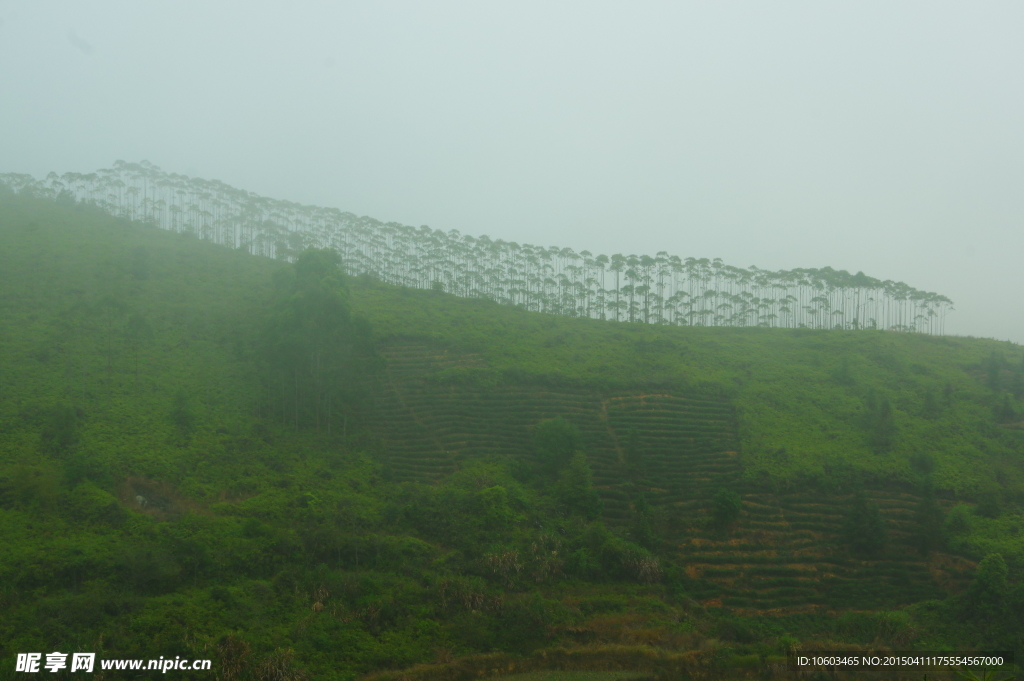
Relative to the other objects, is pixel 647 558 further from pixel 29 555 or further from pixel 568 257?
pixel 568 257

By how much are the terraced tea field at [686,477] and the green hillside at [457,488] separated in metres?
0.15

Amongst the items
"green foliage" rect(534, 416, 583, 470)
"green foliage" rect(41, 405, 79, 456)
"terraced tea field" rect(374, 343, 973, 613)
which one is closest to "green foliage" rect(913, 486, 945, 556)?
"terraced tea field" rect(374, 343, 973, 613)

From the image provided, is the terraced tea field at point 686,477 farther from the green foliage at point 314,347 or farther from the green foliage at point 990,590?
the green foliage at point 314,347

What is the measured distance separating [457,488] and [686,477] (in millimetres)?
11159

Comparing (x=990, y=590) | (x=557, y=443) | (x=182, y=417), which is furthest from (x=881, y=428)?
(x=182, y=417)

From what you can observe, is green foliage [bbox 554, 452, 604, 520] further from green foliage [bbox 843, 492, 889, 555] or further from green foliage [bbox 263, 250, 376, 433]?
green foliage [bbox 263, 250, 376, 433]

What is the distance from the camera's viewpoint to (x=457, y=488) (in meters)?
26.4

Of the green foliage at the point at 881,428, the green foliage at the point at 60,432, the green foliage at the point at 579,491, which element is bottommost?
the green foliage at the point at 579,491

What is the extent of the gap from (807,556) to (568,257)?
4488 centimetres

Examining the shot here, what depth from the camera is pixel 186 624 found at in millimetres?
14992

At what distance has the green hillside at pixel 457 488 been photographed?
16.9 metres

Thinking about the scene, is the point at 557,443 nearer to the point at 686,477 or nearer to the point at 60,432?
the point at 686,477

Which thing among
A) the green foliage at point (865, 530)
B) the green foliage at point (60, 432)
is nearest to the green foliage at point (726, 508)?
the green foliage at point (865, 530)

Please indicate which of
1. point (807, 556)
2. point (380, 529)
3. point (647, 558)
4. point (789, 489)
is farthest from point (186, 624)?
point (789, 489)
